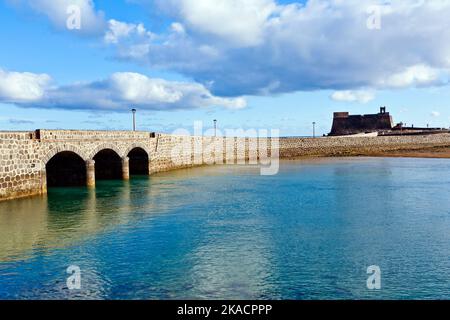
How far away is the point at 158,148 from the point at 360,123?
63491mm

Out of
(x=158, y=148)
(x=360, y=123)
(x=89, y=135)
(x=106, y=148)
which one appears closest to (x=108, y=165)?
(x=106, y=148)

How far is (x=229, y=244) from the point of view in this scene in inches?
523

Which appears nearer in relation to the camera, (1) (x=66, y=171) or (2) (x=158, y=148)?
(1) (x=66, y=171)

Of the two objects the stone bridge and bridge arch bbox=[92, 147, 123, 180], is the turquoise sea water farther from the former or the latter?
bridge arch bbox=[92, 147, 123, 180]

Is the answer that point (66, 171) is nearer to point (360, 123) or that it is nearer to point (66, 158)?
point (66, 158)

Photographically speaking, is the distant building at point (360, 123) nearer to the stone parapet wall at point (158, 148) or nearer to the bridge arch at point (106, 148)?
the stone parapet wall at point (158, 148)

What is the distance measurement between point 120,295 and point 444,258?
25.8ft

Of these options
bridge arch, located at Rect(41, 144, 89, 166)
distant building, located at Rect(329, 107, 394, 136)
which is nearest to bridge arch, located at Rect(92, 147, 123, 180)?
bridge arch, located at Rect(41, 144, 89, 166)

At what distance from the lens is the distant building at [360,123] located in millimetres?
89750

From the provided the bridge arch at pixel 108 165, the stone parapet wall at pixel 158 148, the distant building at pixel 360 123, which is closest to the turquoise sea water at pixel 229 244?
the stone parapet wall at pixel 158 148

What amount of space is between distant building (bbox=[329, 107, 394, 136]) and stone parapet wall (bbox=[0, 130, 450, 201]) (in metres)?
23.6

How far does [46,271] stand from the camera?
10758 mm
